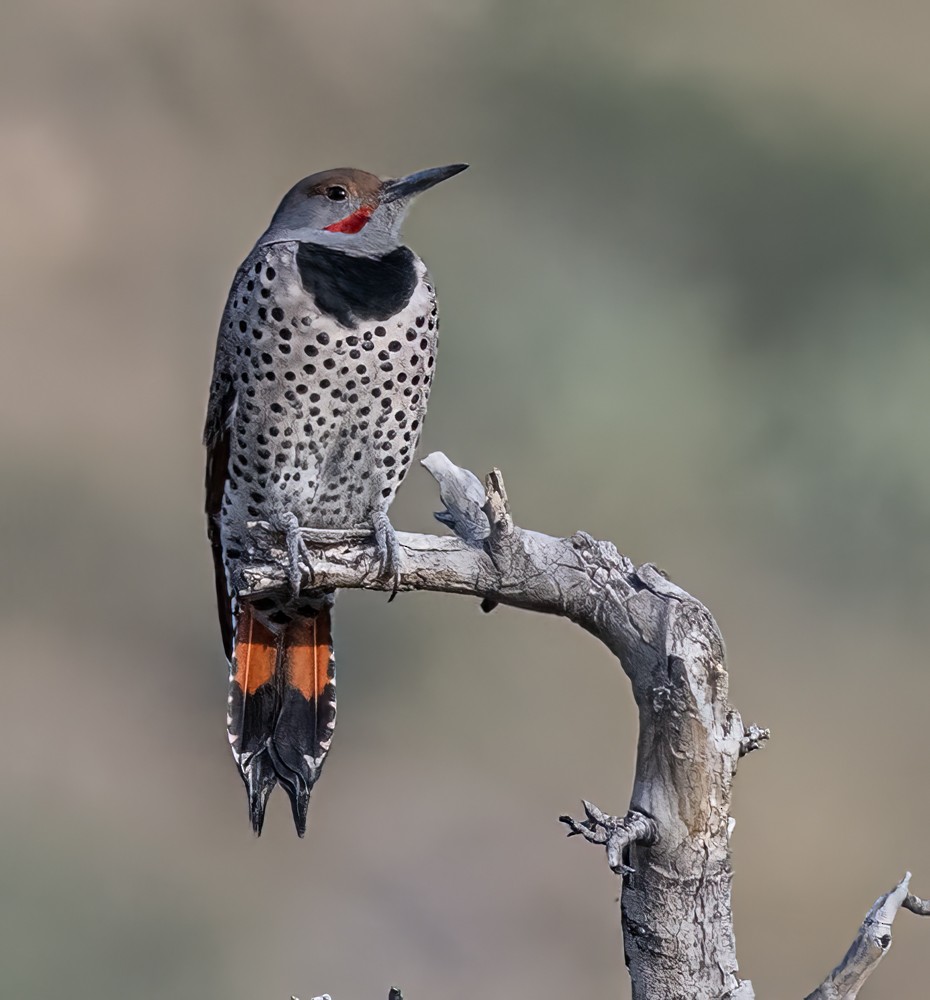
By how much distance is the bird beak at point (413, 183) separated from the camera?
196cm

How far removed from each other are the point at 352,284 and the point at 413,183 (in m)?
0.22

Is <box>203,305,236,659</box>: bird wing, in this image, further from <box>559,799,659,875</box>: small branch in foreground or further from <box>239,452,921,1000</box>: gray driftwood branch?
<box>559,799,659,875</box>: small branch in foreground

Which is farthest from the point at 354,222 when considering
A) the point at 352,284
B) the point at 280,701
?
the point at 280,701

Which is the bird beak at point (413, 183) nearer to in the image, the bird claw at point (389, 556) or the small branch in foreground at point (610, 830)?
the bird claw at point (389, 556)

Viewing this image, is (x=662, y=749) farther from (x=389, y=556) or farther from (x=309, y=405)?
(x=309, y=405)

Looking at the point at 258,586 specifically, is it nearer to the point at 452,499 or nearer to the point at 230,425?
the point at 452,499

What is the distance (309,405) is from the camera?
1.88 metres

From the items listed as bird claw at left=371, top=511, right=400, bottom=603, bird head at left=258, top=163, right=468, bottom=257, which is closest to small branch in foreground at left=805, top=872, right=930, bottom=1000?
bird claw at left=371, top=511, right=400, bottom=603

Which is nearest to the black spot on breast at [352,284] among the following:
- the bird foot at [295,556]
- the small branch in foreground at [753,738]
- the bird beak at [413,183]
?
the bird beak at [413,183]

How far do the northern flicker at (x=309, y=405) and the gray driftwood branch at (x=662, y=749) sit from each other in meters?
0.32

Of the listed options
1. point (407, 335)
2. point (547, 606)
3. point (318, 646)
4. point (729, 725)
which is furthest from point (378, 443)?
point (729, 725)

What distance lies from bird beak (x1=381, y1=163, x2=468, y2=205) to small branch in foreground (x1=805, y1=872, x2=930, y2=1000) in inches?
47.3

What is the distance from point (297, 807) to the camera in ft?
6.06

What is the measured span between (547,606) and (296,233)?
75cm
